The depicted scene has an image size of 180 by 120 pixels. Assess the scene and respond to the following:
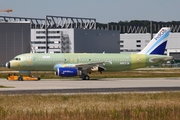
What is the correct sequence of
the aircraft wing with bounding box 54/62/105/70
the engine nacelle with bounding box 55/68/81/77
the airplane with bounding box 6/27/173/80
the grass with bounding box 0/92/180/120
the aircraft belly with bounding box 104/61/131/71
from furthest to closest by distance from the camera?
the aircraft belly with bounding box 104/61/131/71 < the aircraft wing with bounding box 54/62/105/70 < the airplane with bounding box 6/27/173/80 < the engine nacelle with bounding box 55/68/81/77 < the grass with bounding box 0/92/180/120

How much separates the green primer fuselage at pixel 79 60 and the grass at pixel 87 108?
101 ft

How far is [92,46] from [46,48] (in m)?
18.5

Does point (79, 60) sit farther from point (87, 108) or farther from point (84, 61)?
point (87, 108)

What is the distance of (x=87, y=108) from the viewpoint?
2702cm

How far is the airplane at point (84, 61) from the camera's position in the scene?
64625 mm

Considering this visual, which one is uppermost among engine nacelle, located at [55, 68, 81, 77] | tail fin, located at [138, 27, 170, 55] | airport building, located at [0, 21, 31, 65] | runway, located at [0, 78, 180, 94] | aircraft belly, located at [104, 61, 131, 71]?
airport building, located at [0, 21, 31, 65]

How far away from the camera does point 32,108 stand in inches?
1064

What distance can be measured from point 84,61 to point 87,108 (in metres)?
40.3

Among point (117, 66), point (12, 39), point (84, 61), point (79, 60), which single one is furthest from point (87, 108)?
point (12, 39)

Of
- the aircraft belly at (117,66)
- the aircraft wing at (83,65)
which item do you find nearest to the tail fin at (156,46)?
the aircraft belly at (117,66)

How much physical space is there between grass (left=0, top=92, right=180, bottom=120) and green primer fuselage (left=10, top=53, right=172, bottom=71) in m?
30.9

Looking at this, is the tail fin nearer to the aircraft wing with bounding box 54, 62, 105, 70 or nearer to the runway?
the aircraft wing with bounding box 54, 62, 105, 70

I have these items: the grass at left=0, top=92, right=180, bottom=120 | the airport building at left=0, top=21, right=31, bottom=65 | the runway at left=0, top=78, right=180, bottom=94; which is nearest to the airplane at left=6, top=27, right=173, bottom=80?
the runway at left=0, top=78, right=180, bottom=94

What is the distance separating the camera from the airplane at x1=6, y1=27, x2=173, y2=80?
2544 inches
